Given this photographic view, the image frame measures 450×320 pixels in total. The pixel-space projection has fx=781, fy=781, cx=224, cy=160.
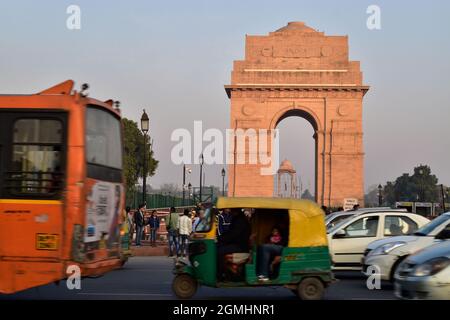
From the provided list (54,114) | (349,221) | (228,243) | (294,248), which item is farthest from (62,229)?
(349,221)

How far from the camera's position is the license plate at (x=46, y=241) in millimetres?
9711

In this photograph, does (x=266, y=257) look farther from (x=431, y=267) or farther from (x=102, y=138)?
(x=102, y=138)

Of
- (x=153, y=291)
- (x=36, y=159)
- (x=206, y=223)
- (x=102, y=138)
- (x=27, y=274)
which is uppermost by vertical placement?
(x=102, y=138)

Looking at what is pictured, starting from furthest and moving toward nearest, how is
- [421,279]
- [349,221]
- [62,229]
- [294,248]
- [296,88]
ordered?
[296,88], [349,221], [294,248], [62,229], [421,279]

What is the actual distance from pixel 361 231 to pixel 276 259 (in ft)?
16.5

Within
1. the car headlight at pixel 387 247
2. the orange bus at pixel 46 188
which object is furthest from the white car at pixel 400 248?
the orange bus at pixel 46 188

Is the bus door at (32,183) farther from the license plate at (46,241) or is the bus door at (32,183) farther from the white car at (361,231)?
the white car at (361,231)

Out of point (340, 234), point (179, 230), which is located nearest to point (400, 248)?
point (340, 234)

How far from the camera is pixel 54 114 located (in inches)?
391

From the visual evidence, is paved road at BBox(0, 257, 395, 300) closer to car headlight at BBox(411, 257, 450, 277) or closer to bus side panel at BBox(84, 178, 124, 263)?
bus side panel at BBox(84, 178, 124, 263)

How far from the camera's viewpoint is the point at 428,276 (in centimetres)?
886

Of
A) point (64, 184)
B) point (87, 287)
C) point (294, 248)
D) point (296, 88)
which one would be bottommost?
point (87, 287)

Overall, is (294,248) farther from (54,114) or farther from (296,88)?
(296,88)
